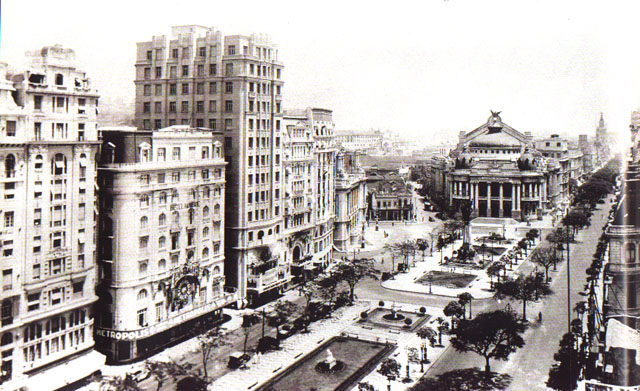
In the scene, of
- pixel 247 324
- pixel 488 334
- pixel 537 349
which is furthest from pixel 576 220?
pixel 247 324

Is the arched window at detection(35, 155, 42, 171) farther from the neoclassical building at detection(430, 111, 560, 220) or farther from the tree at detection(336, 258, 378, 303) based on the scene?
the neoclassical building at detection(430, 111, 560, 220)

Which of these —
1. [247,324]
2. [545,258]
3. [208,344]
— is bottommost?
[208,344]

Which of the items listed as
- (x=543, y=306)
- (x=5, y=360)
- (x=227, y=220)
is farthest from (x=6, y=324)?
(x=543, y=306)

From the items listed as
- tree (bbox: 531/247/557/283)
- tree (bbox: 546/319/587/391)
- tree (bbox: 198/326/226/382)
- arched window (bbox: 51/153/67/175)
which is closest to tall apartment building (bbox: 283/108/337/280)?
tree (bbox: 198/326/226/382)

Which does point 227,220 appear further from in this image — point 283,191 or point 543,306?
point 543,306

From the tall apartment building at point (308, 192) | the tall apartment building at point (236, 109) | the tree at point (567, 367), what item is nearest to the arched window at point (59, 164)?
the tall apartment building at point (236, 109)

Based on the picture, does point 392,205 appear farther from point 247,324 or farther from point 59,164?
point 59,164
